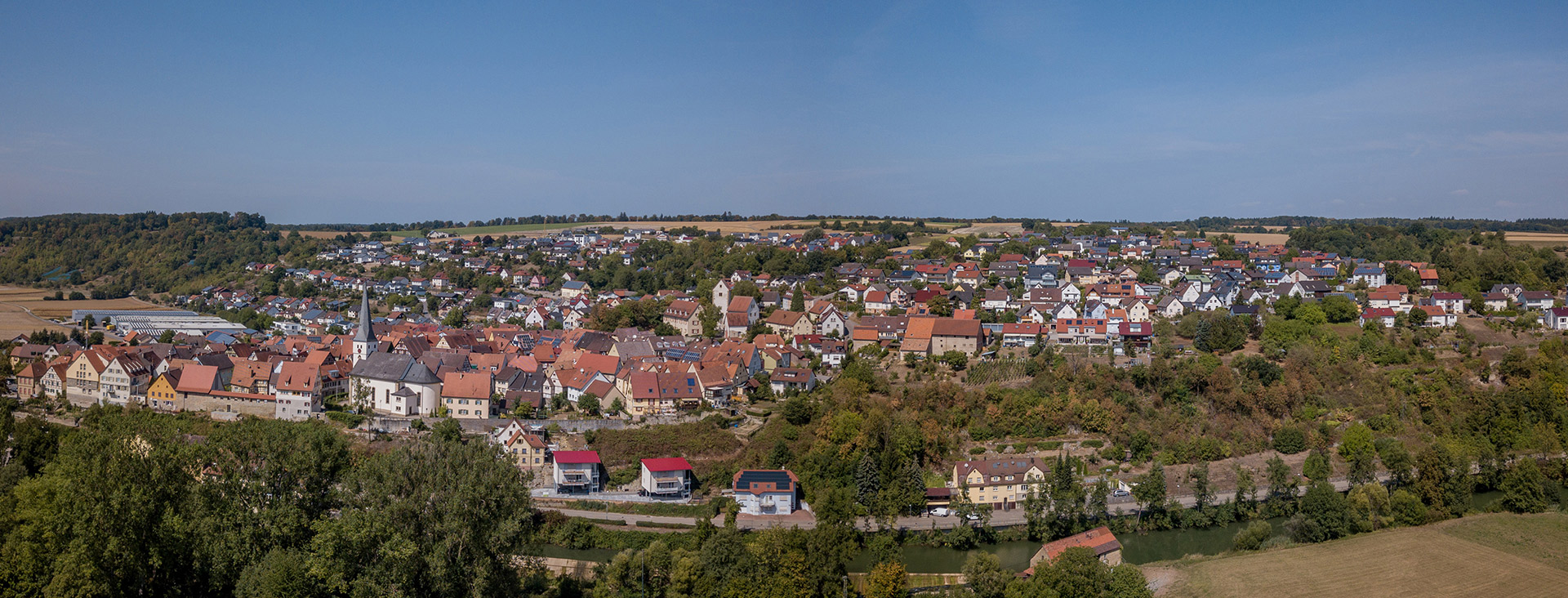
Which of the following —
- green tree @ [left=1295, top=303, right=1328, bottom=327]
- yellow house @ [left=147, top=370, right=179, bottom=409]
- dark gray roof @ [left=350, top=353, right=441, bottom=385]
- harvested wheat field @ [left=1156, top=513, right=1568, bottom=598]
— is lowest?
harvested wheat field @ [left=1156, top=513, right=1568, bottom=598]

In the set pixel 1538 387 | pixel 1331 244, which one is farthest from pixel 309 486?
pixel 1331 244

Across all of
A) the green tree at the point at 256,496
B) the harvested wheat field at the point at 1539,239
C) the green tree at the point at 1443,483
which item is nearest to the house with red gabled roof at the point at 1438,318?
the green tree at the point at 1443,483

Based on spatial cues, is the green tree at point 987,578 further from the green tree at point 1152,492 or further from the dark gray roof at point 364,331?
the dark gray roof at point 364,331

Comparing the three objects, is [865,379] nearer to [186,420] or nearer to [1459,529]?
[1459,529]

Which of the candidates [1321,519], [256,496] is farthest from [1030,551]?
[256,496]

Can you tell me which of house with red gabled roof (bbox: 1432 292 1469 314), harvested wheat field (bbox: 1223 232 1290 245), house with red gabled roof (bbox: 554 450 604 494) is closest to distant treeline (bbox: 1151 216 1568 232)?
harvested wheat field (bbox: 1223 232 1290 245)

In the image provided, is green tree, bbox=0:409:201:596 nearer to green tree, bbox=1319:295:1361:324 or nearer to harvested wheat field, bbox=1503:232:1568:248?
green tree, bbox=1319:295:1361:324
